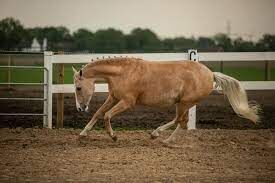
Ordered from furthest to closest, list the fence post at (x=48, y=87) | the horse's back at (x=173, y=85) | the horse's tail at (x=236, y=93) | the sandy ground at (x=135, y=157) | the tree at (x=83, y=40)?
the tree at (x=83, y=40) < the fence post at (x=48, y=87) < the horse's tail at (x=236, y=93) < the horse's back at (x=173, y=85) < the sandy ground at (x=135, y=157)

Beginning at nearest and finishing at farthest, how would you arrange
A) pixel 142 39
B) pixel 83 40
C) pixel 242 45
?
pixel 242 45, pixel 83 40, pixel 142 39

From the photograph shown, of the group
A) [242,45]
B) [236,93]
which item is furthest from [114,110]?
[242,45]

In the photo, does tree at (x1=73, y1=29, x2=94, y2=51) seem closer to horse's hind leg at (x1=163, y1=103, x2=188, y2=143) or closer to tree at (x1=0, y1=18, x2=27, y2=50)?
tree at (x1=0, y1=18, x2=27, y2=50)

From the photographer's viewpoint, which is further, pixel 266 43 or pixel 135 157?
pixel 266 43

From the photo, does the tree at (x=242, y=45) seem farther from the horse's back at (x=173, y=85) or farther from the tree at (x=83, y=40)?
the horse's back at (x=173, y=85)

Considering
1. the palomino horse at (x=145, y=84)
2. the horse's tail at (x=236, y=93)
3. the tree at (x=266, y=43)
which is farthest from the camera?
the tree at (x=266, y=43)

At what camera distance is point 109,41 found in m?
42.2

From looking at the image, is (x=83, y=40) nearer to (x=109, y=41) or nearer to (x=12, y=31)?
(x=109, y=41)

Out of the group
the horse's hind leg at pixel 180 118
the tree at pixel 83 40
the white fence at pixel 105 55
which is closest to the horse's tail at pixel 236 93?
the horse's hind leg at pixel 180 118

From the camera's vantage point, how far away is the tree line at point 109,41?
29370 mm

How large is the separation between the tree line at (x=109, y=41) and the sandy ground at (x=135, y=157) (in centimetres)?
1832

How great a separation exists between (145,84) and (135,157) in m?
1.61

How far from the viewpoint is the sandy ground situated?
226 inches

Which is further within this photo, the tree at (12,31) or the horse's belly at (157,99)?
the tree at (12,31)
